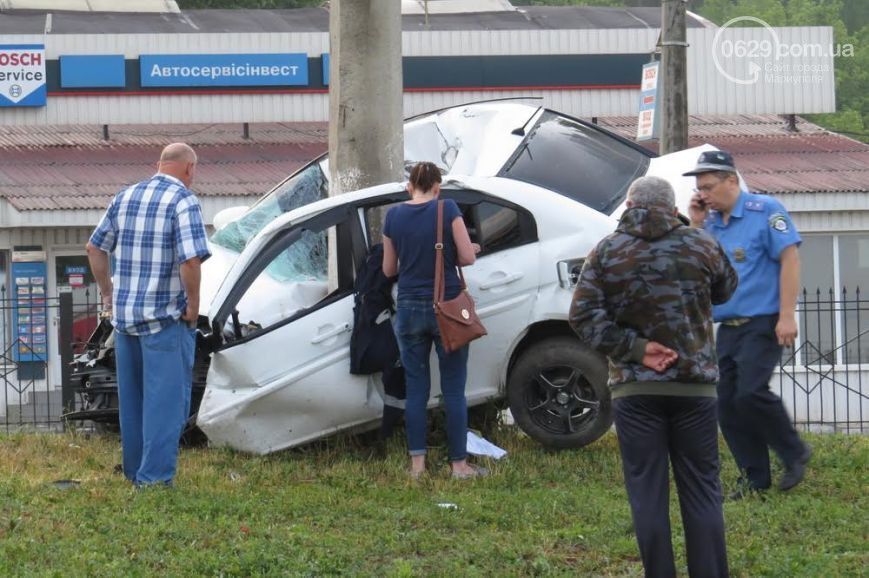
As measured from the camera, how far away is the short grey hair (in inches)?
197

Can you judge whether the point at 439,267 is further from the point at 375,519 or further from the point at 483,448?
the point at 375,519

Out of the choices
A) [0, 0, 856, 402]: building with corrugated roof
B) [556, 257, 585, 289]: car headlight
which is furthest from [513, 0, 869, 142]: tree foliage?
[556, 257, 585, 289]: car headlight

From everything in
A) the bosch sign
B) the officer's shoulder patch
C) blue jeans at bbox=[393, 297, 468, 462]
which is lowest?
blue jeans at bbox=[393, 297, 468, 462]

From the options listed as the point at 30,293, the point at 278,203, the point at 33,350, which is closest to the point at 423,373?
the point at 278,203

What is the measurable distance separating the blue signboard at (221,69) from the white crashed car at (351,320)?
1223 cm

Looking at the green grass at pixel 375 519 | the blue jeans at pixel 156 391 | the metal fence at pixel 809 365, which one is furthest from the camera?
the metal fence at pixel 809 365

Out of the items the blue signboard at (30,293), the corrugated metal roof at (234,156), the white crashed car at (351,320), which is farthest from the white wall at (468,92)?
the white crashed car at (351,320)

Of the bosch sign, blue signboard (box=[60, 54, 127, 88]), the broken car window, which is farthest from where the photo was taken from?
blue signboard (box=[60, 54, 127, 88])

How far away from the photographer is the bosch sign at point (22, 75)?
19.9 m

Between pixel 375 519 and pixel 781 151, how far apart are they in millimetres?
15214

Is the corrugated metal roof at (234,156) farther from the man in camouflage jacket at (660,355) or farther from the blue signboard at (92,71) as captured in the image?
the man in camouflage jacket at (660,355)

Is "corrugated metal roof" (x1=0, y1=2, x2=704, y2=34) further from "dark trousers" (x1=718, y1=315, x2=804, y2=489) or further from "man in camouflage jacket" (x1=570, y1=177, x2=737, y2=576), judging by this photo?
"man in camouflage jacket" (x1=570, y1=177, x2=737, y2=576)

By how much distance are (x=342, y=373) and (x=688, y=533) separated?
129 inches

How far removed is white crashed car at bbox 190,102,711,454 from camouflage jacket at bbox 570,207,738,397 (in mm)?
3053
